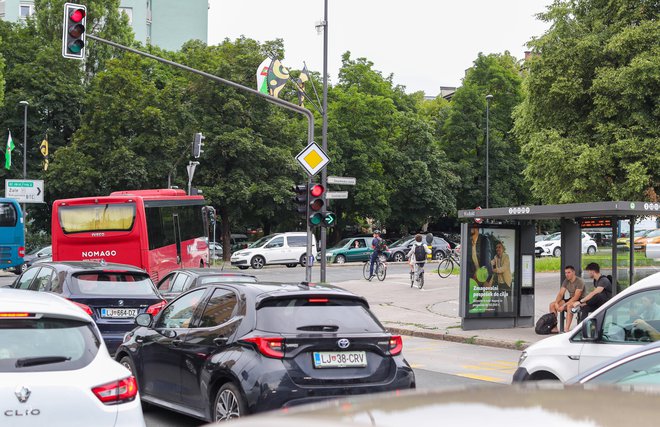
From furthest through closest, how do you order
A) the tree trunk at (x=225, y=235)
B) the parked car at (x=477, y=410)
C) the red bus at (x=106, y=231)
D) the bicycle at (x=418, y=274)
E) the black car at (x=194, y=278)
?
the tree trunk at (x=225, y=235) → the bicycle at (x=418, y=274) → the red bus at (x=106, y=231) → the black car at (x=194, y=278) → the parked car at (x=477, y=410)

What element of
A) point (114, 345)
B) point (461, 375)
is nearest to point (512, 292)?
point (461, 375)

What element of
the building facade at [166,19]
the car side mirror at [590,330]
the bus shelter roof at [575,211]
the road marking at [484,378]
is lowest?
the road marking at [484,378]

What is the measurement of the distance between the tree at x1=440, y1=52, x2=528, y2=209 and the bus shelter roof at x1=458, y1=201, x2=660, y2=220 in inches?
1822

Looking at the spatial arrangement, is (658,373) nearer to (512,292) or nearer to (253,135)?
(512,292)

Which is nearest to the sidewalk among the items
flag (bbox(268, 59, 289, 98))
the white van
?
flag (bbox(268, 59, 289, 98))

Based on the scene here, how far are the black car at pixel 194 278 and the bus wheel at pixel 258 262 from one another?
2675 centimetres

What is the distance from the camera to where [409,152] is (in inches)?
2420

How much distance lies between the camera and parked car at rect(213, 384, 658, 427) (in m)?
2.26

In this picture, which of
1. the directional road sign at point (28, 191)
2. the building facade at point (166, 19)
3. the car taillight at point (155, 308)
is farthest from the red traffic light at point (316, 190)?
the building facade at point (166, 19)

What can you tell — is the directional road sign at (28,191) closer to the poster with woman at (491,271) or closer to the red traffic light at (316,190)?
the red traffic light at (316,190)

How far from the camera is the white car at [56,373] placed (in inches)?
214

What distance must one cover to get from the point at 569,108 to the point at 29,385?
33.7 metres

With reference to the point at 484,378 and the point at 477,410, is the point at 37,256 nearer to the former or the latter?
the point at 484,378

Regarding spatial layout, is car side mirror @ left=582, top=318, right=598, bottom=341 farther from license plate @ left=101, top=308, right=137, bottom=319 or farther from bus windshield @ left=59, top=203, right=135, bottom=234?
bus windshield @ left=59, top=203, right=135, bottom=234
